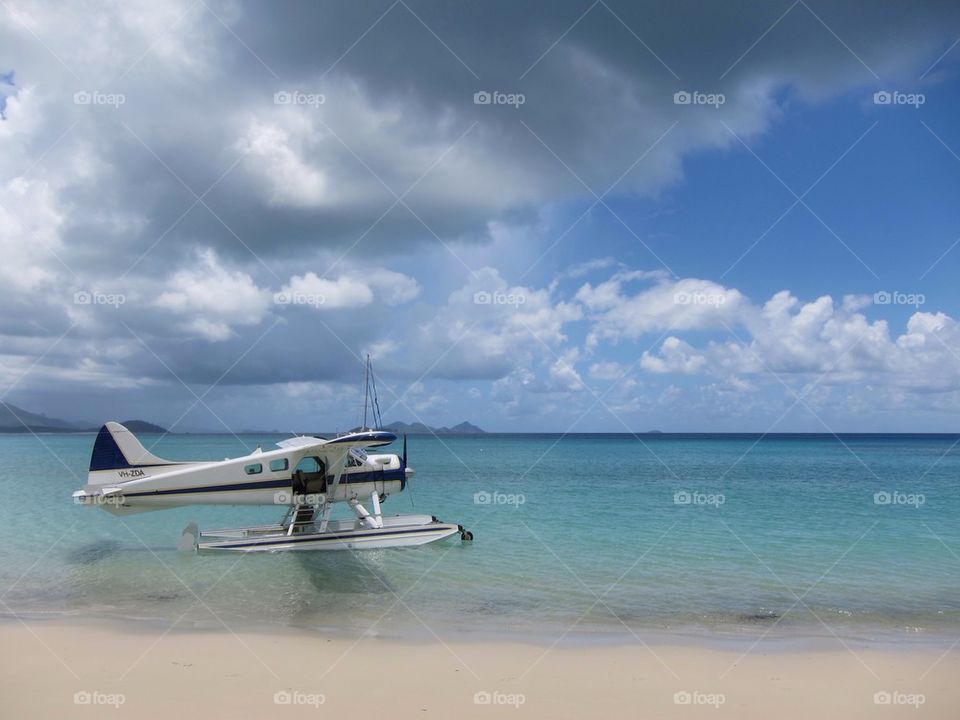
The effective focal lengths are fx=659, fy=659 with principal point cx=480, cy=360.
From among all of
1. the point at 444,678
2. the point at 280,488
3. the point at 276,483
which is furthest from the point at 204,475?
the point at 444,678

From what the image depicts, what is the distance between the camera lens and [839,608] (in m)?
10.2

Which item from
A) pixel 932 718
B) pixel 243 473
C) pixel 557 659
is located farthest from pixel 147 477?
pixel 932 718

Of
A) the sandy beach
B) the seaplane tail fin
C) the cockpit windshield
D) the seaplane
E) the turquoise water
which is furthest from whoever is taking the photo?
the cockpit windshield

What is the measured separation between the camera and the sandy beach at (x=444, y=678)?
6414mm

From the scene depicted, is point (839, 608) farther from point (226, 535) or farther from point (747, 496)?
point (747, 496)

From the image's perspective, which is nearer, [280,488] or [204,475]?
[204,475]

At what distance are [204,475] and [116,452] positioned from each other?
2483mm

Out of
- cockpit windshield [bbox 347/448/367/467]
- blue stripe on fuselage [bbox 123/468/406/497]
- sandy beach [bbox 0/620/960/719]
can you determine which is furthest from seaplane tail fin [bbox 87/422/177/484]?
sandy beach [bbox 0/620/960/719]

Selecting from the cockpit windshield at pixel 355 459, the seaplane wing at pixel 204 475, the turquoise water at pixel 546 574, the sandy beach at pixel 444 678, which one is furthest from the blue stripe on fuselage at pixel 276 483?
the sandy beach at pixel 444 678

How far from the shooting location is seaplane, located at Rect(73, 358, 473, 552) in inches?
568

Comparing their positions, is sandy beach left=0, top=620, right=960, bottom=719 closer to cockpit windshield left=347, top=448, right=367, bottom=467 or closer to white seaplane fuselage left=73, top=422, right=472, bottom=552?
white seaplane fuselage left=73, top=422, right=472, bottom=552

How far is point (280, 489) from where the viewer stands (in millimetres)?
15391

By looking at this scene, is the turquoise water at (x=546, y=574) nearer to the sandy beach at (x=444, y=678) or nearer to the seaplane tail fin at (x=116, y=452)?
the sandy beach at (x=444, y=678)

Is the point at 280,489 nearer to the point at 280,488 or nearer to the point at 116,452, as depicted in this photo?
the point at 280,488
